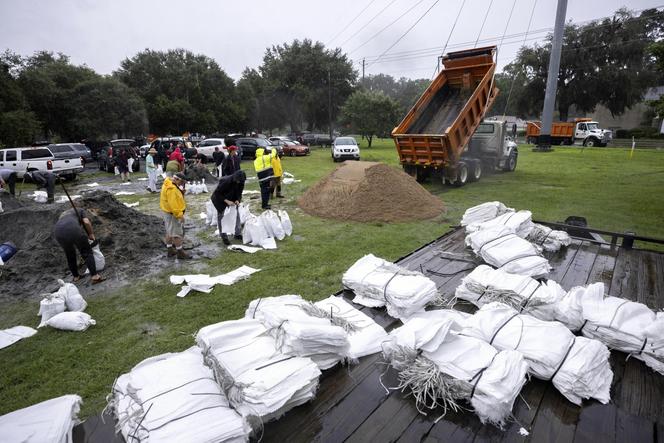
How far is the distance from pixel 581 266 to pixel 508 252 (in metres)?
1.02

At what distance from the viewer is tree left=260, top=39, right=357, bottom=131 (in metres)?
38.1

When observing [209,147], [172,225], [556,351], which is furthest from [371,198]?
[209,147]

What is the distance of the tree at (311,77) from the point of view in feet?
125

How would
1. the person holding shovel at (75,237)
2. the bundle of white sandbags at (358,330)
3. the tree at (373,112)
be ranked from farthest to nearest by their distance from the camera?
the tree at (373,112) < the person holding shovel at (75,237) < the bundle of white sandbags at (358,330)

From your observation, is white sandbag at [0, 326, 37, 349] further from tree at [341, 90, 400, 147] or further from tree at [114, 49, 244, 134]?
tree at [114, 49, 244, 134]

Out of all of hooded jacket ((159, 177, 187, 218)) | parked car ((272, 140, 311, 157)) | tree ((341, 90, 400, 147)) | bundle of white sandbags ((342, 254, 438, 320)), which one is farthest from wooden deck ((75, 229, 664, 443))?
tree ((341, 90, 400, 147))

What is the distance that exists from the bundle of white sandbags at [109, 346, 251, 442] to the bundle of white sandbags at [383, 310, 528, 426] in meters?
1.00

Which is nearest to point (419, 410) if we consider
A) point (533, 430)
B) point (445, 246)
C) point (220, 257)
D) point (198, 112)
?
point (533, 430)

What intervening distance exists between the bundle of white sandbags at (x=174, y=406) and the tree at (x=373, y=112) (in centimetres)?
2938

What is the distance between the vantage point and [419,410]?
1992 millimetres

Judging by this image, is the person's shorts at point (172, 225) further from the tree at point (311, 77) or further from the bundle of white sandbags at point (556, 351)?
the tree at point (311, 77)

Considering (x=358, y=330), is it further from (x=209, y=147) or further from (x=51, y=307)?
(x=209, y=147)

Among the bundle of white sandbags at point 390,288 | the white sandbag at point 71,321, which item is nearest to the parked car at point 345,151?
the white sandbag at point 71,321

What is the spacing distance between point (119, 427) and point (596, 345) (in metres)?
2.80
